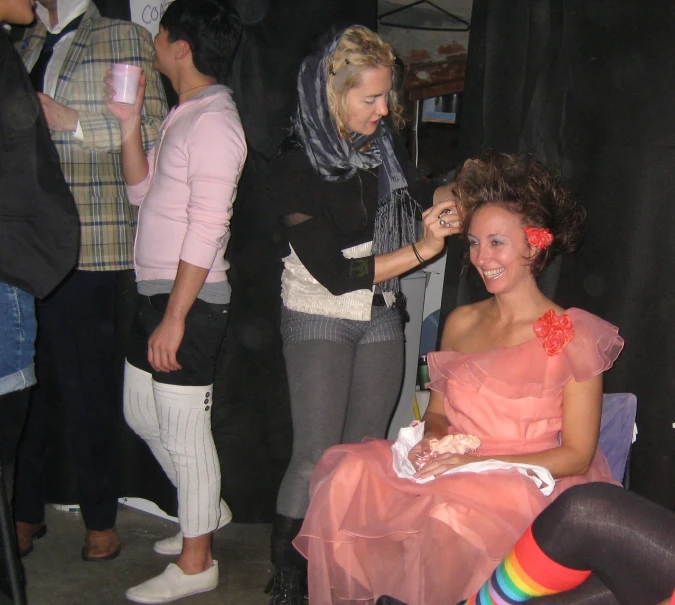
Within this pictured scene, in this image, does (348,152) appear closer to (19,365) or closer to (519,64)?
(519,64)

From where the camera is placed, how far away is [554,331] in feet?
6.05

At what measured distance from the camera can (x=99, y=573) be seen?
8.36ft

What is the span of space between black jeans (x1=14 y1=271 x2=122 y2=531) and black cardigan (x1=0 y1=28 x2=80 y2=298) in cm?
76

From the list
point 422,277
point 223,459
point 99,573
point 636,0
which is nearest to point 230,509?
point 223,459

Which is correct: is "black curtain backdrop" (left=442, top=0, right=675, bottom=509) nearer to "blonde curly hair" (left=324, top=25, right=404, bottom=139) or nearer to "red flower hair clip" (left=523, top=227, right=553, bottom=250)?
"red flower hair clip" (left=523, top=227, right=553, bottom=250)

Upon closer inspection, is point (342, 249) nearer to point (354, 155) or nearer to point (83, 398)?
point (354, 155)

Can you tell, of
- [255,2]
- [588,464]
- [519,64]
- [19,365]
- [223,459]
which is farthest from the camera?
[223,459]

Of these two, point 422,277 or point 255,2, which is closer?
point 255,2

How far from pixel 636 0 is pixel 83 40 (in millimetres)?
1542

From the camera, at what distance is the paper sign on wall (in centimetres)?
262

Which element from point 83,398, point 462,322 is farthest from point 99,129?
point 462,322

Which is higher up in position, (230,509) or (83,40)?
(83,40)

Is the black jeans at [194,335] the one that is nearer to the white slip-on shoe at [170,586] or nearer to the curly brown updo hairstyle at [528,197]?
the white slip-on shoe at [170,586]

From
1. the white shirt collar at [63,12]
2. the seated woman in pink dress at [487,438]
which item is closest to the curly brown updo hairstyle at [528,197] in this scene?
the seated woman in pink dress at [487,438]
